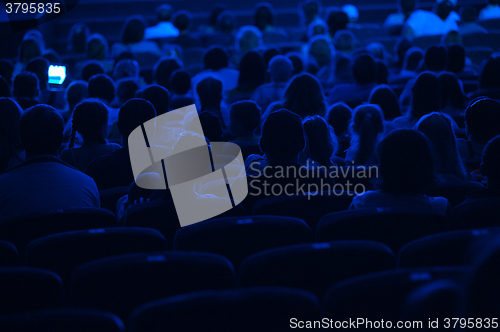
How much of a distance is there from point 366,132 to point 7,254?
2441mm

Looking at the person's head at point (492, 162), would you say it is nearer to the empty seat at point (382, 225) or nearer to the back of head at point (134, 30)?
the empty seat at point (382, 225)

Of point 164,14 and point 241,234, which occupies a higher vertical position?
point 164,14

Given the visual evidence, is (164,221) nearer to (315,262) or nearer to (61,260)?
(61,260)

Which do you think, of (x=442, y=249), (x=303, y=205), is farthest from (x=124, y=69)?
(x=442, y=249)

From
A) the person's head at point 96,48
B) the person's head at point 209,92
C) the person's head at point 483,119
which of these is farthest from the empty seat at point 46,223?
the person's head at point 96,48

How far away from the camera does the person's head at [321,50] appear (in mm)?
6758

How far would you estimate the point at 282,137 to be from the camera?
275 cm

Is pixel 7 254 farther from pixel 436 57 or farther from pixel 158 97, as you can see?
pixel 436 57

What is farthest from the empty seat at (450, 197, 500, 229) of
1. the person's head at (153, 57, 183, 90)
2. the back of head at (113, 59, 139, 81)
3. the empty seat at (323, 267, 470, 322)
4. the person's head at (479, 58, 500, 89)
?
the back of head at (113, 59, 139, 81)

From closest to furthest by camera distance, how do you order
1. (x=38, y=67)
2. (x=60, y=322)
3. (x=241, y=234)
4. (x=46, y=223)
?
(x=60, y=322)
(x=241, y=234)
(x=46, y=223)
(x=38, y=67)

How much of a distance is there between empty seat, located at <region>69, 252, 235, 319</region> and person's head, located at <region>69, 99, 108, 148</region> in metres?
1.94

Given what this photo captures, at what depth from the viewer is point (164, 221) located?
2516 mm

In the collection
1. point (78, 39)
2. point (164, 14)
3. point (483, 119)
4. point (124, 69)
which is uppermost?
point (164, 14)

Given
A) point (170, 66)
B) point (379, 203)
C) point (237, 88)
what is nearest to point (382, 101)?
point (237, 88)
